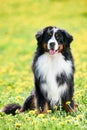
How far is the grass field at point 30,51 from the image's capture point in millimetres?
6992

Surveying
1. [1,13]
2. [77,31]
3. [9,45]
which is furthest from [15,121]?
[1,13]

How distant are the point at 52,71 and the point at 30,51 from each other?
47.3 ft

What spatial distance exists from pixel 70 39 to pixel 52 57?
1.36ft

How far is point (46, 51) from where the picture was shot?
7984 mm

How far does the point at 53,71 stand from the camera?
811cm

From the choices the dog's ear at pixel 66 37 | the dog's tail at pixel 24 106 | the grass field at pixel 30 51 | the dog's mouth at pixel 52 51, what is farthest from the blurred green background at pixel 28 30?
the dog's mouth at pixel 52 51

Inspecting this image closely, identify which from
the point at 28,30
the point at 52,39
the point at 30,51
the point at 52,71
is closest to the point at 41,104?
the point at 52,71

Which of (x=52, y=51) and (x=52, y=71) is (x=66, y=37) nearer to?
(x=52, y=51)

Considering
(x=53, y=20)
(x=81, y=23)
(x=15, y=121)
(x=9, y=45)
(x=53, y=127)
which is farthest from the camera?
(x=53, y=20)

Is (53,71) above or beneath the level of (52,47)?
beneath

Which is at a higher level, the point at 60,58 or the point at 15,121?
the point at 60,58

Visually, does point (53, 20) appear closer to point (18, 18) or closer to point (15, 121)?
point (18, 18)

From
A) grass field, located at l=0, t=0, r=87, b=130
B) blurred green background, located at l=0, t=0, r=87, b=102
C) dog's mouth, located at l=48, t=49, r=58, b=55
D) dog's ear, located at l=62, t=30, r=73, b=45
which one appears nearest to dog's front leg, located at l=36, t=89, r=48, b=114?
grass field, located at l=0, t=0, r=87, b=130

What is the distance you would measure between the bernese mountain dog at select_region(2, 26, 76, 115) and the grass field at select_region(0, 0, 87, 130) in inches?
10.7
